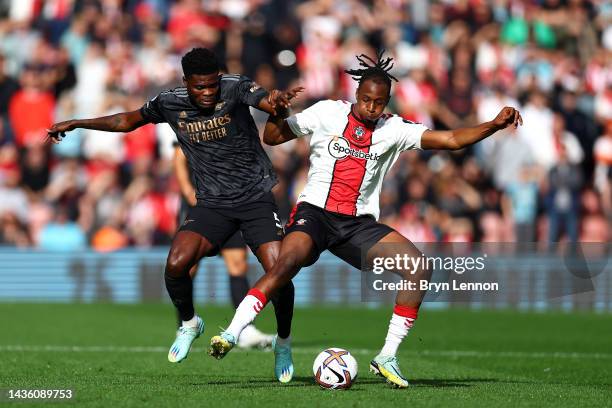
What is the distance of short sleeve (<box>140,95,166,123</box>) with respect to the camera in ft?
34.5

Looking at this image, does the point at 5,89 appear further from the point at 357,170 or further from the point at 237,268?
the point at 357,170

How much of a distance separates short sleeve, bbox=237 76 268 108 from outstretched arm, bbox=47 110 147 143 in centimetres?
90

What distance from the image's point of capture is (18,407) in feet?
27.1

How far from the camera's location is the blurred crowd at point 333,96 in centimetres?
2080

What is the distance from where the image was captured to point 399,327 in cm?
995

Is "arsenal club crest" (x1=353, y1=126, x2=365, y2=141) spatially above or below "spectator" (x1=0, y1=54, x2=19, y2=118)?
below

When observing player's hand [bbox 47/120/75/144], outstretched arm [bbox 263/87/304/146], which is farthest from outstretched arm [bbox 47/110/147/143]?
outstretched arm [bbox 263/87/304/146]

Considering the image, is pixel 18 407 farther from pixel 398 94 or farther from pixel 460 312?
pixel 398 94

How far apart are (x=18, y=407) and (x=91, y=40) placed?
15769 mm

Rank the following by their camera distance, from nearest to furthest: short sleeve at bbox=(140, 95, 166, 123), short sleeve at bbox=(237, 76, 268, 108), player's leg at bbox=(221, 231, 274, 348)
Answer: short sleeve at bbox=(237, 76, 268, 108), short sleeve at bbox=(140, 95, 166, 123), player's leg at bbox=(221, 231, 274, 348)

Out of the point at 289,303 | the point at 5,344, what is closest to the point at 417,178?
the point at 5,344

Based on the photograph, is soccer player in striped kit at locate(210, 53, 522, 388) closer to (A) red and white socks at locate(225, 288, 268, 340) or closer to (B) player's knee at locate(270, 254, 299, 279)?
(B) player's knee at locate(270, 254, 299, 279)

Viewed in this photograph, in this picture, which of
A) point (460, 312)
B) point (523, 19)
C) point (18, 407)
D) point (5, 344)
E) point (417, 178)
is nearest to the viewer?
point (18, 407)

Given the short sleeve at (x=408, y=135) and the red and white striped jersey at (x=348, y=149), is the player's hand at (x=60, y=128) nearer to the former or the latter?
the red and white striped jersey at (x=348, y=149)
